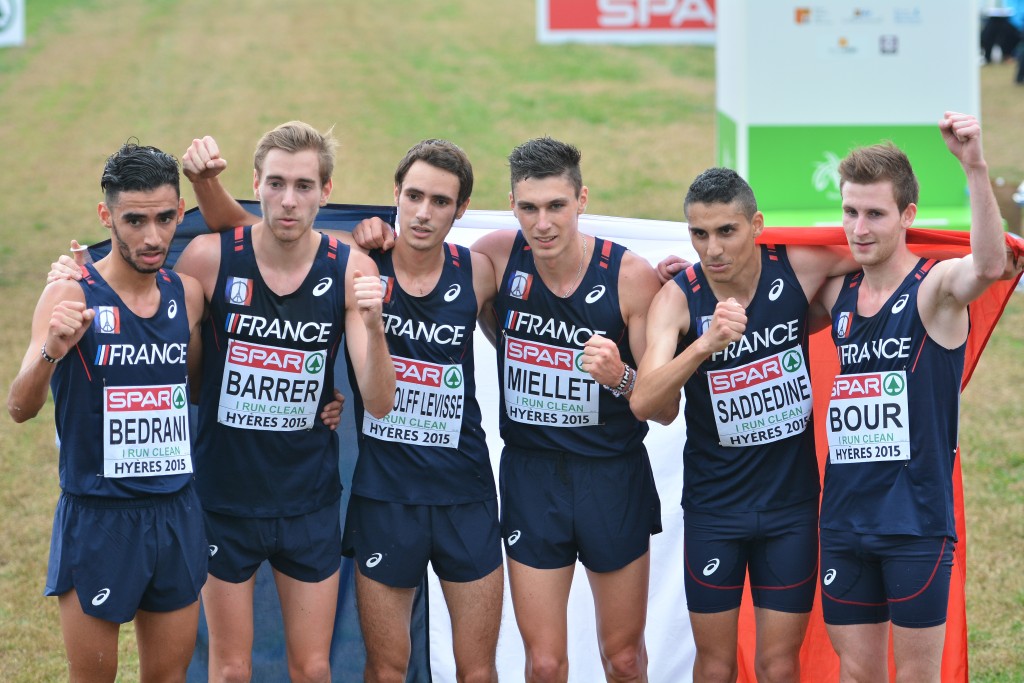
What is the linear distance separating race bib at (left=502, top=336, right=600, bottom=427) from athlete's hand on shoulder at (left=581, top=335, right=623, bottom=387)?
1.13ft

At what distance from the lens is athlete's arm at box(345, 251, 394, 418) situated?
448 centimetres

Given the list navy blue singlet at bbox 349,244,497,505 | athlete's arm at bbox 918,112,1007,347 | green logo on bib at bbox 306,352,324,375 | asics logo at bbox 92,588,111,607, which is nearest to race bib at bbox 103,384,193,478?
asics logo at bbox 92,588,111,607

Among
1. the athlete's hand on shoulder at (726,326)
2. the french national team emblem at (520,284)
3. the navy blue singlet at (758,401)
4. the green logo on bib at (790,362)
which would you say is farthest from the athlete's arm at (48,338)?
the green logo on bib at (790,362)

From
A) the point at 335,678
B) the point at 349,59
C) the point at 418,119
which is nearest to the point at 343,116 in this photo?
the point at 418,119

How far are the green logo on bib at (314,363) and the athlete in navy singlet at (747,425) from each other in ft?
4.23

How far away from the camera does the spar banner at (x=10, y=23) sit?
643 inches

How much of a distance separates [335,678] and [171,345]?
7.31 ft

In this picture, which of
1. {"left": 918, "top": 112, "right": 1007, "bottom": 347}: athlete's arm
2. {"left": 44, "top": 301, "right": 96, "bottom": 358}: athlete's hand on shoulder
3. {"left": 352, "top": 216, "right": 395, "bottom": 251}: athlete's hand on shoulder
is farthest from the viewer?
{"left": 352, "top": 216, "right": 395, "bottom": 251}: athlete's hand on shoulder

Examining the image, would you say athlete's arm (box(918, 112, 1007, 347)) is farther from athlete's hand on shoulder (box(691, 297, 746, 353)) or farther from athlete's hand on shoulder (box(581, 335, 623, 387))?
athlete's hand on shoulder (box(581, 335, 623, 387))

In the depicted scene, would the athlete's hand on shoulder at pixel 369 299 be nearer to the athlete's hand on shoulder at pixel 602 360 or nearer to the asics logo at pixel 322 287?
the asics logo at pixel 322 287

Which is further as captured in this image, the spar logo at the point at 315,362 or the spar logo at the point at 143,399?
the spar logo at the point at 315,362

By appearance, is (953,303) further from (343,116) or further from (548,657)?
(343,116)

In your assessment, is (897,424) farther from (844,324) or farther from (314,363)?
(314,363)

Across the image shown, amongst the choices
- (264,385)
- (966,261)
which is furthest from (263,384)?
(966,261)
